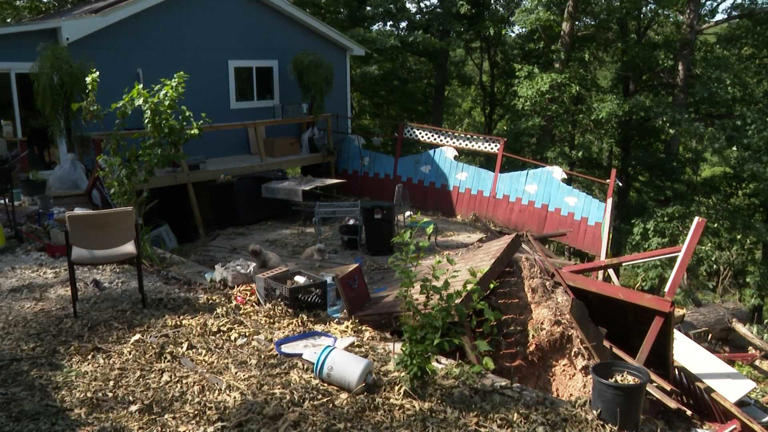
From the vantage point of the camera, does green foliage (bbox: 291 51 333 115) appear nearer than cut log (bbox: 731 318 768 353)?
No

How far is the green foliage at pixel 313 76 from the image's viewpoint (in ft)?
48.0

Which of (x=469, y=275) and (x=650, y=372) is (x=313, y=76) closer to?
(x=469, y=275)

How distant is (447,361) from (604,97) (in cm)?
1264

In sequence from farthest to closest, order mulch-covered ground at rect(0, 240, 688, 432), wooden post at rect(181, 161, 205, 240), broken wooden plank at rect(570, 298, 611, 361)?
wooden post at rect(181, 161, 205, 240) → broken wooden plank at rect(570, 298, 611, 361) → mulch-covered ground at rect(0, 240, 688, 432)

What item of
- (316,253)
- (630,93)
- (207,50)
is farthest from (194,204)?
(630,93)

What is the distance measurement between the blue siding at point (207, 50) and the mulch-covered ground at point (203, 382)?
634 cm

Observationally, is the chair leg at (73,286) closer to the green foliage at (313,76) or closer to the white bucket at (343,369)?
the white bucket at (343,369)

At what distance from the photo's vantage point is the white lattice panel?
1304 cm

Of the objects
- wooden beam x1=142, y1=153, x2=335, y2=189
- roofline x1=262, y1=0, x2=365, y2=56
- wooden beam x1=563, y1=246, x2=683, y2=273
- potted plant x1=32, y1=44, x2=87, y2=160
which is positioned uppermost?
roofline x1=262, y1=0, x2=365, y2=56

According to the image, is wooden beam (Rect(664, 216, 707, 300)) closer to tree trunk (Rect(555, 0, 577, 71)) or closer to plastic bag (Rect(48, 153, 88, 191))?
plastic bag (Rect(48, 153, 88, 191))

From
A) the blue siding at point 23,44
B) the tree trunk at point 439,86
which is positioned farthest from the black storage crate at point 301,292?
the tree trunk at point 439,86

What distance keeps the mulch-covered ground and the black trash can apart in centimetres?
358

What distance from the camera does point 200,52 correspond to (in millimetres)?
13477

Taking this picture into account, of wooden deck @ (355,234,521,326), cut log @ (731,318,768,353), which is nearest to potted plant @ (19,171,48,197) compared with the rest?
wooden deck @ (355,234,521,326)
